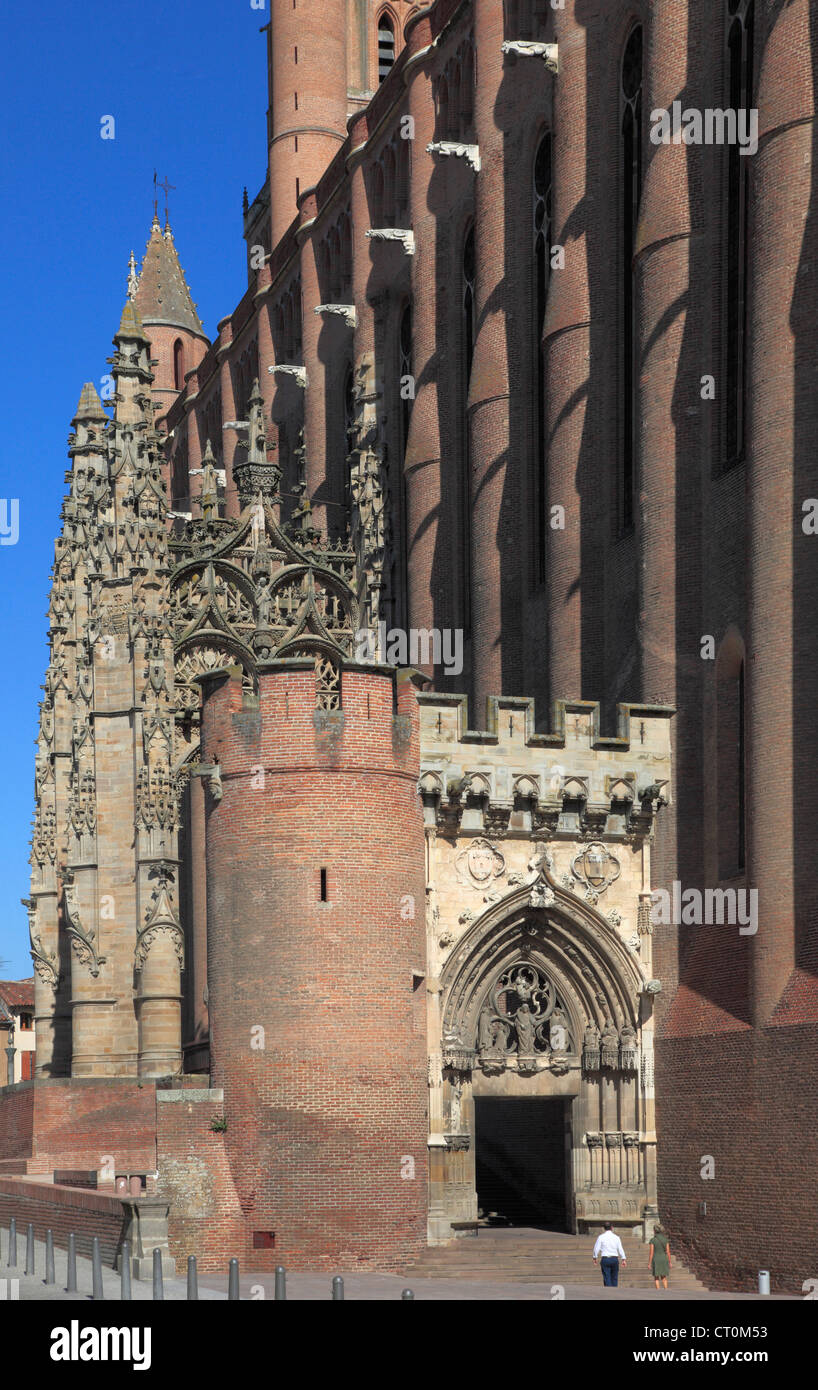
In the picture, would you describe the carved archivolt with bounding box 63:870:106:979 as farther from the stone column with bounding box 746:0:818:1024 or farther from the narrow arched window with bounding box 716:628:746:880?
the stone column with bounding box 746:0:818:1024

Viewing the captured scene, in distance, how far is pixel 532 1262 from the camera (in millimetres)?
26125

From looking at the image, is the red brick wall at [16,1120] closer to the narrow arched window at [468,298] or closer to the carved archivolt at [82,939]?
the carved archivolt at [82,939]

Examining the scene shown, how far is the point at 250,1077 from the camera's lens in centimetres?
2611

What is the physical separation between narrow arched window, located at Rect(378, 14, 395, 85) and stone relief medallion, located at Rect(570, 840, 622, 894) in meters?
42.3

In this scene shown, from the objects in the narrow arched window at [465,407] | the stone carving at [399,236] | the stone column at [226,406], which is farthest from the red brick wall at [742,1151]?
the stone column at [226,406]

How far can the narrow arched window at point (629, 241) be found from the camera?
33531 mm

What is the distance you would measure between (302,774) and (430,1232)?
5.89m

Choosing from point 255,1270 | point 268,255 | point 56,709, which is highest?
point 268,255

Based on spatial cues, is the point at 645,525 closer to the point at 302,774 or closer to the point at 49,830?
the point at 302,774

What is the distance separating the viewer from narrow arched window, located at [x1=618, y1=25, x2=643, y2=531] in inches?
1320

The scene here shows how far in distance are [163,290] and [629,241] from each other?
43271 mm

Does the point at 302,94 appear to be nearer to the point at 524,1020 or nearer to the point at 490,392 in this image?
the point at 490,392

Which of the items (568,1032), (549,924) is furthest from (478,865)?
(568,1032)
